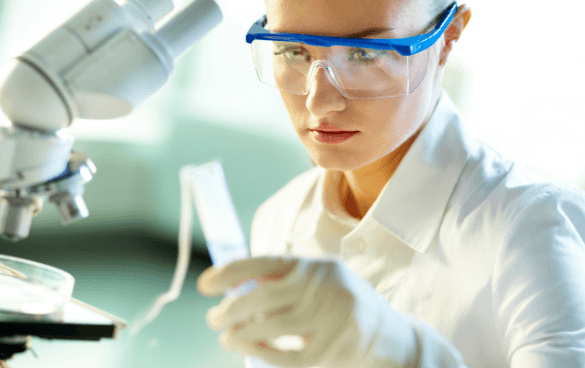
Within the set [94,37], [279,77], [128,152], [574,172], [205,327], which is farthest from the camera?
[128,152]

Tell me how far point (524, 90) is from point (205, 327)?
7.60ft

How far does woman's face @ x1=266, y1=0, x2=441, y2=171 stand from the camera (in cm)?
96

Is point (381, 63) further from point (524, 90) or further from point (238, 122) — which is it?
point (238, 122)

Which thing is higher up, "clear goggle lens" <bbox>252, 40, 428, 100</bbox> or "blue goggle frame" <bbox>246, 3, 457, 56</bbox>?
"blue goggle frame" <bbox>246, 3, 457, 56</bbox>

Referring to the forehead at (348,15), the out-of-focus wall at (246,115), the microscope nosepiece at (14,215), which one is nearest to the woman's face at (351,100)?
the forehead at (348,15)

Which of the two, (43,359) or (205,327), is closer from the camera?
(43,359)

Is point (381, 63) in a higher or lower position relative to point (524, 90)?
higher

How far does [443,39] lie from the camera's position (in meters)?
1.10

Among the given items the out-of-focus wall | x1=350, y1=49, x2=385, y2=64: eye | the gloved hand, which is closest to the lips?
x1=350, y1=49, x2=385, y2=64: eye

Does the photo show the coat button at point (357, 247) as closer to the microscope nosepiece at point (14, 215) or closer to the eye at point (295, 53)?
the eye at point (295, 53)

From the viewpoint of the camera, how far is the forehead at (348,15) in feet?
3.14

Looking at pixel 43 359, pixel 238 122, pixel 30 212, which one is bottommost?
pixel 43 359

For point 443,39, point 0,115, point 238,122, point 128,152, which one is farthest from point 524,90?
point 0,115

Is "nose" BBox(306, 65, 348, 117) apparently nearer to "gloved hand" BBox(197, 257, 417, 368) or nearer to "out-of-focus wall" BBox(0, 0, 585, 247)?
"gloved hand" BBox(197, 257, 417, 368)
